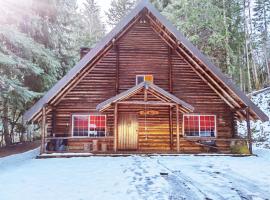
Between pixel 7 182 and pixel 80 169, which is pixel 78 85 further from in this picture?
pixel 7 182

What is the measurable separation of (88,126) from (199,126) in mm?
6077

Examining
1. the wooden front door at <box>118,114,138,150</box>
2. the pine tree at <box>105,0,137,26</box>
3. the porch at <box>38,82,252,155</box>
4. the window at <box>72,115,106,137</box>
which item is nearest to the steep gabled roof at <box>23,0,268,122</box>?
the window at <box>72,115,106,137</box>

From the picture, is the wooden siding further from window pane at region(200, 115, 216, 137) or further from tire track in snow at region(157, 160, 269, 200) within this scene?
tire track in snow at region(157, 160, 269, 200)

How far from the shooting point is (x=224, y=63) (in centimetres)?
2658

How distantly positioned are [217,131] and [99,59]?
24.8ft

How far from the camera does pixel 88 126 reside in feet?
50.5

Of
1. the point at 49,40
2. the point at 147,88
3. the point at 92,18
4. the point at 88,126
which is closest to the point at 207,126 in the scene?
the point at 147,88

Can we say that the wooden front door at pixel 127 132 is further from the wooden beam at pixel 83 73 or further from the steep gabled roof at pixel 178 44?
the steep gabled roof at pixel 178 44

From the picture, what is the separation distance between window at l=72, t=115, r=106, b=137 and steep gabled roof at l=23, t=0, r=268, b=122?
76.5 inches

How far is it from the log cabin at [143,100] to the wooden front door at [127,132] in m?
0.04

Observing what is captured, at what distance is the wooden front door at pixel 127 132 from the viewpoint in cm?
1508

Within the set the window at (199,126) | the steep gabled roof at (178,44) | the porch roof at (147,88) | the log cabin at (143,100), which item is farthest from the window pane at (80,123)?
the window at (199,126)

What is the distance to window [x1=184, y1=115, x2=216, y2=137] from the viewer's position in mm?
15836

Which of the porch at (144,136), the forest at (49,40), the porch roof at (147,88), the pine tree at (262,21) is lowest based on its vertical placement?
the porch at (144,136)
